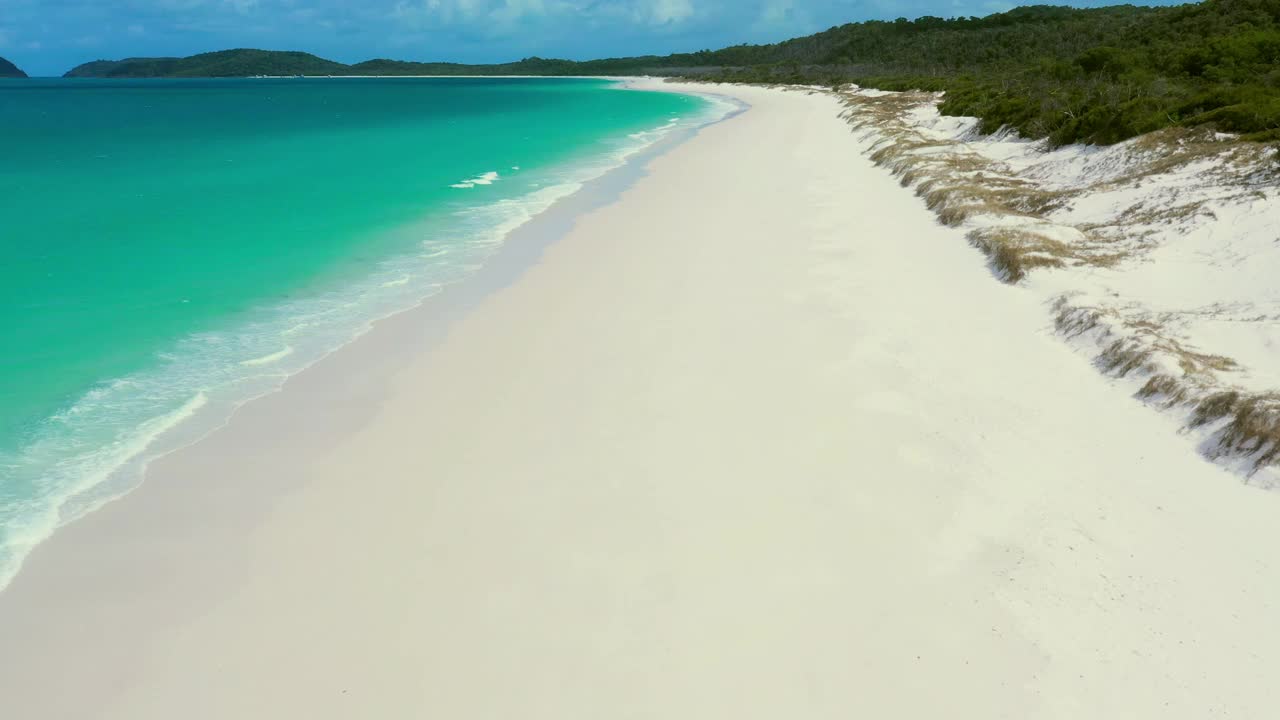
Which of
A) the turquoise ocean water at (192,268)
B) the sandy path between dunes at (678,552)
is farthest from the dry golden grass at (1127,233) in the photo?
the turquoise ocean water at (192,268)

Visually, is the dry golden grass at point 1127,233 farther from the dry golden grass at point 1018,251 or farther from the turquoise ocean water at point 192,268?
the turquoise ocean water at point 192,268

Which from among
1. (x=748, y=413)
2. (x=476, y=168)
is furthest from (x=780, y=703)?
(x=476, y=168)

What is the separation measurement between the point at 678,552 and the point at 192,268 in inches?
628

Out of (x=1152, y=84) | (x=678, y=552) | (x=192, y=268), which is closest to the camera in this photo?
(x=678, y=552)

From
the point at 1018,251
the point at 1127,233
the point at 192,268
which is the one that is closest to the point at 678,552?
the point at 1018,251

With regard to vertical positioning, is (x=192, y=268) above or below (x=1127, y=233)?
below

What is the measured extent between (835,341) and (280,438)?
716cm

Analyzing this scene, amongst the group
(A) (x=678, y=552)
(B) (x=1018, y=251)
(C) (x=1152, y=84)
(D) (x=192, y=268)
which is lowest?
(A) (x=678, y=552)

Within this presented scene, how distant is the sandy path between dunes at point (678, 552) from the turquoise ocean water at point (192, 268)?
1.35 m

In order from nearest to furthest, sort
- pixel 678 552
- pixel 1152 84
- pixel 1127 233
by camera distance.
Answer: pixel 678 552 < pixel 1127 233 < pixel 1152 84

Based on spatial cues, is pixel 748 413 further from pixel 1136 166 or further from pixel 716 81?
pixel 716 81

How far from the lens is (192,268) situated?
57.8 feet

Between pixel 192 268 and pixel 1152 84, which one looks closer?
pixel 192 268

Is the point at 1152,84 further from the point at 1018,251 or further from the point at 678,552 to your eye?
the point at 678,552
